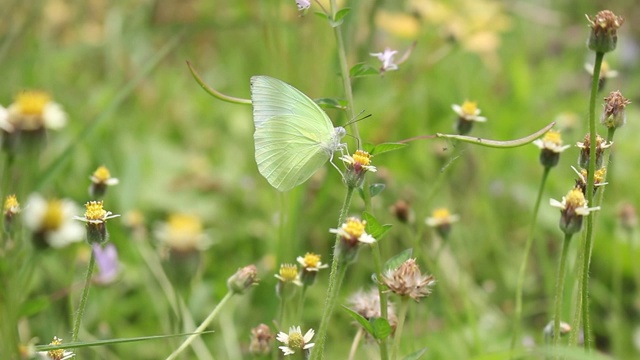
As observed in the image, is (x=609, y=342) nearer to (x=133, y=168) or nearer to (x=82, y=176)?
(x=133, y=168)

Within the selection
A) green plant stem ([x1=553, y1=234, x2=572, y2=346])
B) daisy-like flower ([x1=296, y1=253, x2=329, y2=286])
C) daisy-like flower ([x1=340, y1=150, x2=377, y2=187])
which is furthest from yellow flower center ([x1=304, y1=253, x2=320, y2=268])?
green plant stem ([x1=553, y1=234, x2=572, y2=346])

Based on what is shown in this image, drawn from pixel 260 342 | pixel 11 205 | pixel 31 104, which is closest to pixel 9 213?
pixel 11 205

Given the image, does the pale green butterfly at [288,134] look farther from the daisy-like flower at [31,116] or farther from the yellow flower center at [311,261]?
the daisy-like flower at [31,116]

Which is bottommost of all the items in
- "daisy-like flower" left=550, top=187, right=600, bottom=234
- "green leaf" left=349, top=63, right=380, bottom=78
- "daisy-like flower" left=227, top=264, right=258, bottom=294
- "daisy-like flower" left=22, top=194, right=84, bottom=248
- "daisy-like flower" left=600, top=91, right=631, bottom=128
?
"daisy-like flower" left=227, top=264, right=258, bottom=294

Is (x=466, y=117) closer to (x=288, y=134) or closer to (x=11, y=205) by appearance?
(x=288, y=134)

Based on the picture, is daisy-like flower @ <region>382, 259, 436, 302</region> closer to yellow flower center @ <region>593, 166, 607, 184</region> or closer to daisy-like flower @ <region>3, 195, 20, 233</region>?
yellow flower center @ <region>593, 166, 607, 184</region>

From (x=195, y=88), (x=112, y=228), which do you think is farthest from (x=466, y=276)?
(x=195, y=88)

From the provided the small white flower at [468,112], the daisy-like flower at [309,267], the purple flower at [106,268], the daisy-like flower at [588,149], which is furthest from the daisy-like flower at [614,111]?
the purple flower at [106,268]
